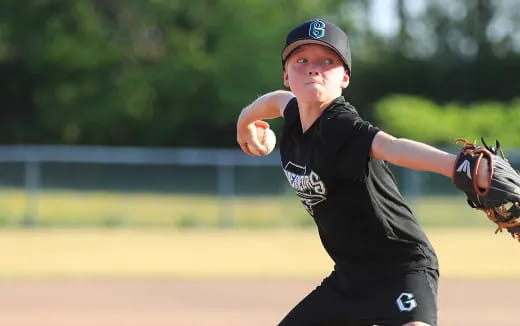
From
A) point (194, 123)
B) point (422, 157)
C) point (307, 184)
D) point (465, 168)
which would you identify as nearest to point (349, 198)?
point (307, 184)

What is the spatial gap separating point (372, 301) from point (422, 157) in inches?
38.6

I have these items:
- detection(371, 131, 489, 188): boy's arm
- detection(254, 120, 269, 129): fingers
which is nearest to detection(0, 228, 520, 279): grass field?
detection(254, 120, 269, 129): fingers

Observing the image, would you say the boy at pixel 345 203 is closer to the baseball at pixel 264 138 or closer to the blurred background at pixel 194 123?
the baseball at pixel 264 138

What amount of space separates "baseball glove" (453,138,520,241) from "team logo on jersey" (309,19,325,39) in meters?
0.88

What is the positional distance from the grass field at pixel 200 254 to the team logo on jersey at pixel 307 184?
7.86 m

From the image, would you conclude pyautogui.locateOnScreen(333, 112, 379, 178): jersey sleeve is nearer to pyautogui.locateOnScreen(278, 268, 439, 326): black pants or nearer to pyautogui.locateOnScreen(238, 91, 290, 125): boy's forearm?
pyautogui.locateOnScreen(278, 268, 439, 326): black pants

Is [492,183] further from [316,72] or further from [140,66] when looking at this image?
[140,66]

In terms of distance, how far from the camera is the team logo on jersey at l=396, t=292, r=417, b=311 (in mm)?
4441

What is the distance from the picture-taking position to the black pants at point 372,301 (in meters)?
4.46

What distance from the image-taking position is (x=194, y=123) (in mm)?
32312

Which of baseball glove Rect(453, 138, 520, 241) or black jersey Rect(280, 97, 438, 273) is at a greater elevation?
black jersey Rect(280, 97, 438, 273)

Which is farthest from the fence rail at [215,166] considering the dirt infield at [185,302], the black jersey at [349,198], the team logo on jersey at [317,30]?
the team logo on jersey at [317,30]

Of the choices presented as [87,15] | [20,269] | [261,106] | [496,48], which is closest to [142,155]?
[20,269]

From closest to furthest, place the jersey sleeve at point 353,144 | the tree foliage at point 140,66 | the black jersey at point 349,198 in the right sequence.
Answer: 1. the jersey sleeve at point 353,144
2. the black jersey at point 349,198
3. the tree foliage at point 140,66
